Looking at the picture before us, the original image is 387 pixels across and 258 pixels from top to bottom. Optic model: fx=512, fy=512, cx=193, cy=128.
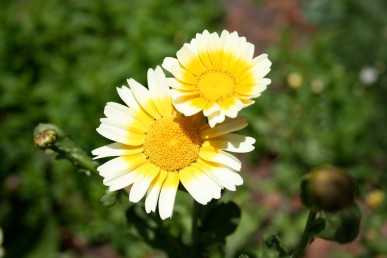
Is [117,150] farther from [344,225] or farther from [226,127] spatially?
[344,225]

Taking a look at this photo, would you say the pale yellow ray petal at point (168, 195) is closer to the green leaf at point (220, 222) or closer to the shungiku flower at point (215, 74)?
the shungiku flower at point (215, 74)

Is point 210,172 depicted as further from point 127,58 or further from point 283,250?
point 127,58

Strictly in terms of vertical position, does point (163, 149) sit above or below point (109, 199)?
above

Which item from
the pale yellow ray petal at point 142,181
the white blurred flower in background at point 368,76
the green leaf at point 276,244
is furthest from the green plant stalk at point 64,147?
the white blurred flower in background at point 368,76

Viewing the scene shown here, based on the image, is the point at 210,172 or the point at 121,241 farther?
the point at 121,241

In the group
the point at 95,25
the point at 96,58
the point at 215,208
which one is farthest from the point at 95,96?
the point at 215,208

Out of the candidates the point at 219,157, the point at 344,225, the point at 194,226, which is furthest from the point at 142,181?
the point at 344,225
